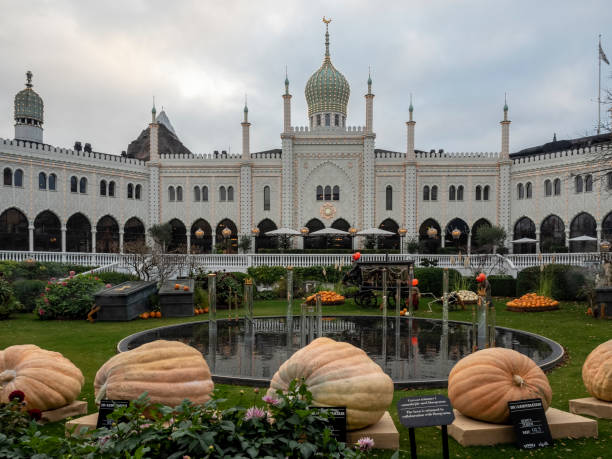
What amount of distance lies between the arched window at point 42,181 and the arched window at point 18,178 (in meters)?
1.27

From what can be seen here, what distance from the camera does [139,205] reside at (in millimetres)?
43844

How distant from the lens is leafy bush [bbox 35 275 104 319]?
14984 mm

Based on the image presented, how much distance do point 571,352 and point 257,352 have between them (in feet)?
21.8

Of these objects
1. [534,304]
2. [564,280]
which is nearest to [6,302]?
[534,304]

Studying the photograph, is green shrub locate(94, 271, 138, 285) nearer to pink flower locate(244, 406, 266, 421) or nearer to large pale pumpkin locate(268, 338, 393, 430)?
large pale pumpkin locate(268, 338, 393, 430)

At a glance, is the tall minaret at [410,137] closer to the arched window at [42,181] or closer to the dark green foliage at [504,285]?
the dark green foliage at [504,285]

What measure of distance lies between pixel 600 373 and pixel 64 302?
48.5 feet

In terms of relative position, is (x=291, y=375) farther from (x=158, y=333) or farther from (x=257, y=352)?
(x=158, y=333)

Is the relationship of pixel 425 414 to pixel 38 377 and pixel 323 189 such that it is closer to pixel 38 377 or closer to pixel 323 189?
pixel 38 377

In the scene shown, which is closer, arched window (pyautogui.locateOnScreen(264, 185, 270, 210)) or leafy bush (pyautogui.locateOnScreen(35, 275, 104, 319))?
leafy bush (pyautogui.locateOnScreen(35, 275, 104, 319))

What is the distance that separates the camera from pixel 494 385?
4953mm

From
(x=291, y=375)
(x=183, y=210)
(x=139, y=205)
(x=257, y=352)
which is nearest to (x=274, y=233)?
(x=183, y=210)

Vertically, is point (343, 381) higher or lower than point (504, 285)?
higher

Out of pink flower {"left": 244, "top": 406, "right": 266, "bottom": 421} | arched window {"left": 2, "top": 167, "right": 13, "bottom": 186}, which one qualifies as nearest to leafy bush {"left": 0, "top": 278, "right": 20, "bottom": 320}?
pink flower {"left": 244, "top": 406, "right": 266, "bottom": 421}
